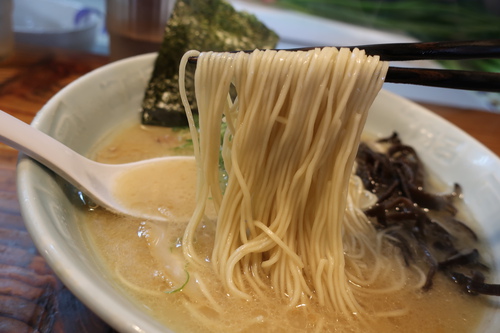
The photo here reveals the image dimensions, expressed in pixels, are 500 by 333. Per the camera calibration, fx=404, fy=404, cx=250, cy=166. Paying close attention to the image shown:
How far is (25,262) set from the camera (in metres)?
1.34

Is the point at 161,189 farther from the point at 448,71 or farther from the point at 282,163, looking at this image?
the point at 448,71

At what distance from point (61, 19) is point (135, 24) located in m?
0.94

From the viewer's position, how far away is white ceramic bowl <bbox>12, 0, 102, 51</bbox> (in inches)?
118

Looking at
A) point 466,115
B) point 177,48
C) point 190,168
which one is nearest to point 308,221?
point 190,168

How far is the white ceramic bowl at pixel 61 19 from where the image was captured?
3.01 metres

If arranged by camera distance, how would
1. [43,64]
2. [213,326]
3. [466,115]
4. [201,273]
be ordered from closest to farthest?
[213,326] < [201,273] < [43,64] < [466,115]

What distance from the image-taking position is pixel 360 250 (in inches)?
63.7

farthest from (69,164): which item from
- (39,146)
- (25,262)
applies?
(25,262)

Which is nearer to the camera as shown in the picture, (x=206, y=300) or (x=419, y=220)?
(x=206, y=300)

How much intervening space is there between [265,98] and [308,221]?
46cm

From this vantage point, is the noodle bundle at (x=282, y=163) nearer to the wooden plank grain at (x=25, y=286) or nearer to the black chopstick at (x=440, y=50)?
the black chopstick at (x=440, y=50)

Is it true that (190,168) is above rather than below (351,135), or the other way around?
below

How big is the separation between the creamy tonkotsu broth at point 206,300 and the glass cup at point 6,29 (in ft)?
5.15

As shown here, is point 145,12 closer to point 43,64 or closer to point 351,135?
point 43,64
